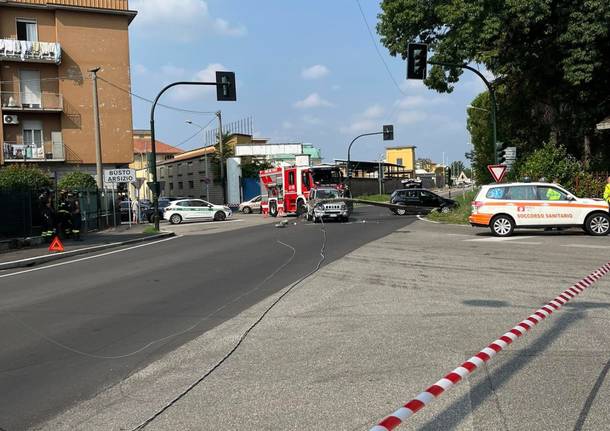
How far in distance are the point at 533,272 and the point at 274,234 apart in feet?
40.5

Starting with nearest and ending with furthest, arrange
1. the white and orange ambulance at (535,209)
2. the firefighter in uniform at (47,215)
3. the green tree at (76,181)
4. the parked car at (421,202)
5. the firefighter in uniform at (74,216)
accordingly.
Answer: the white and orange ambulance at (535,209) → the firefighter in uniform at (47,215) → the firefighter in uniform at (74,216) → the green tree at (76,181) → the parked car at (421,202)

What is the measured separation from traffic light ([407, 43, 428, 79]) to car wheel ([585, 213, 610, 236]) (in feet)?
23.8

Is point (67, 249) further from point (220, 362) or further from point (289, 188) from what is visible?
point (289, 188)

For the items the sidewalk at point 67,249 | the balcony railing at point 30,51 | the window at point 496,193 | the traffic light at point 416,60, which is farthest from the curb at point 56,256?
the balcony railing at point 30,51

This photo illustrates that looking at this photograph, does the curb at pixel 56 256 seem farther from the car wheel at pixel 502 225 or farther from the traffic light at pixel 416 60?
the car wheel at pixel 502 225

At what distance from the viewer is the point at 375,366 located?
531 cm

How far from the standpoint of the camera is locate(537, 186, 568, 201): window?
18.2 m

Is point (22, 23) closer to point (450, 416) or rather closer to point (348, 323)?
point (348, 323)

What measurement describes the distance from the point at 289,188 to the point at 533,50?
48.8ft

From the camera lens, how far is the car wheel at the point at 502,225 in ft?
61.1

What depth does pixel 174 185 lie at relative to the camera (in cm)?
7094

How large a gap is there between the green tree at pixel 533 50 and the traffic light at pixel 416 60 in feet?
17.9

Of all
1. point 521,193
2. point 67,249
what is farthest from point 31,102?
point 521,193

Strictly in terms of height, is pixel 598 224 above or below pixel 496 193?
below
